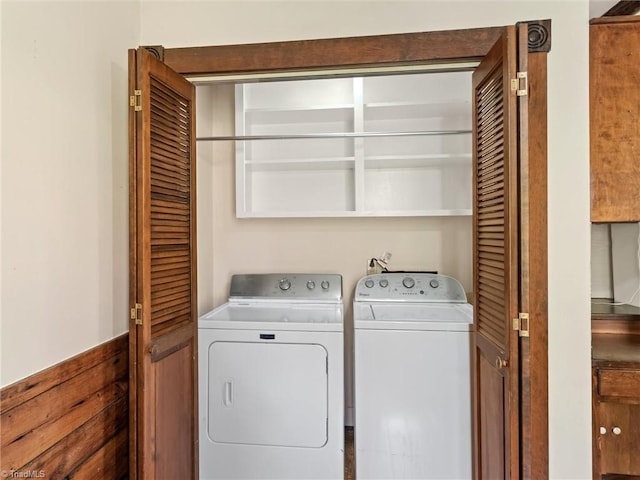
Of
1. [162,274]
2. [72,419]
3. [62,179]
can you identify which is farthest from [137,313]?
[62,179]

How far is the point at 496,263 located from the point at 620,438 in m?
1.14

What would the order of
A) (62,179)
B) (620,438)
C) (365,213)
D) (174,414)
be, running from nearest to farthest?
(62,179) → (174,414) → (620,438) → (365,213)

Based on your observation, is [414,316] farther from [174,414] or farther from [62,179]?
[62,179]

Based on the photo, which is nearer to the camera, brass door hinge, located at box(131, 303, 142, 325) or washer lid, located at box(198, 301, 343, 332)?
brass door hinge, located at box(131, 303, 142, 325)

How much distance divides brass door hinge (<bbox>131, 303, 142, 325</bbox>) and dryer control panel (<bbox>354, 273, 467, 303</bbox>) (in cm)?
146

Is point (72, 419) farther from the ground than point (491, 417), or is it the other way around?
point (72, 419)

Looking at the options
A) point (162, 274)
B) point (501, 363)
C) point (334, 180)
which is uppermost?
point (334, 180)

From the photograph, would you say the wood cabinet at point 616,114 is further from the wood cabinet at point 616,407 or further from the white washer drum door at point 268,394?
the white washer drum door at point 268,394

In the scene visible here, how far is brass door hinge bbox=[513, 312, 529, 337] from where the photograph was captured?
1.30 m

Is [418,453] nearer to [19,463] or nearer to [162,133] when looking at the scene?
[19,463]

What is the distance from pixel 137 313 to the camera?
1396 millimetres

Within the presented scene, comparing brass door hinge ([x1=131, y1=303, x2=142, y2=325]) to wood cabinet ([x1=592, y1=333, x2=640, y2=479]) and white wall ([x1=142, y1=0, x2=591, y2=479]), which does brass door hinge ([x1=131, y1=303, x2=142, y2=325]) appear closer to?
white wall ([x1=142, y1=0, x2=591, y2=479])

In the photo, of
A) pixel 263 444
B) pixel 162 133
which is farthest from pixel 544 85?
pixel 263 444

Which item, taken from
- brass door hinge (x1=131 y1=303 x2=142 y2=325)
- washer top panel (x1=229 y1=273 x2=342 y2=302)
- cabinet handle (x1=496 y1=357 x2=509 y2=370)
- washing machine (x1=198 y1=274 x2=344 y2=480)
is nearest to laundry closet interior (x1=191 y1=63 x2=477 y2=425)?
washer top panel (x1=229 y1=273 x2=342 y2=302)
